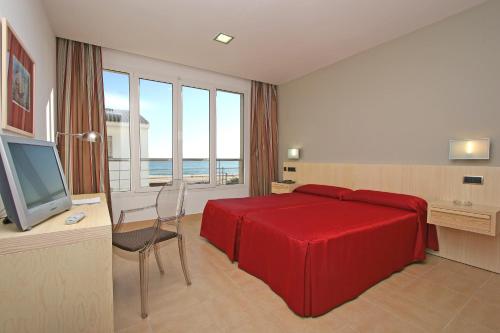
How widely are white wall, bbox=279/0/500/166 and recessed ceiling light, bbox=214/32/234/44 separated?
1.84m

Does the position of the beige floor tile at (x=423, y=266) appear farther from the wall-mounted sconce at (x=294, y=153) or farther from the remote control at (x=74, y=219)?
the remote control at (x=74, y=219)

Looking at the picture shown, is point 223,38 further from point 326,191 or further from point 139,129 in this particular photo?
point 326,191

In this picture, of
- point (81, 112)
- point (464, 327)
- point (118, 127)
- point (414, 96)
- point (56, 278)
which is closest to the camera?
point (56, 278)

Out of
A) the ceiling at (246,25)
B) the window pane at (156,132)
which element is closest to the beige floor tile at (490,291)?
the ceiling at (246,25)

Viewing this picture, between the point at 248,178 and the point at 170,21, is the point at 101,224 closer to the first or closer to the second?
the point at 170,21

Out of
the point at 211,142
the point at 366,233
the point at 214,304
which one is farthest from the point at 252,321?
the point at 211,142

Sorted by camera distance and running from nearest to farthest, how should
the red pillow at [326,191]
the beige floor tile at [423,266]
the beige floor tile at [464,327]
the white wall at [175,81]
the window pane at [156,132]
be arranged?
1. the beige floor tile at [464,327]
2. the beige floor tile at [423,266]
3. the red pillow at [326,191]
4. the white wall at [175,81]
5. the window pane at [156,132]

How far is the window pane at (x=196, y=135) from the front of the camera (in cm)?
442

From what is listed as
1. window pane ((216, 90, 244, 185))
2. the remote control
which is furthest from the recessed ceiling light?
the remote control

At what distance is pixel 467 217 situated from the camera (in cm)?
223

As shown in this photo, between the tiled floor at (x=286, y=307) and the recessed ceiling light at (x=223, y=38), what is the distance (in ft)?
9.10

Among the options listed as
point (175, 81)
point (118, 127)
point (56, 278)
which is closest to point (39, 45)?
point (118, 127)

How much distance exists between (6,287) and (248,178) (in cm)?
428

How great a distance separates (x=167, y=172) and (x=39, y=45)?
96.5 inches
